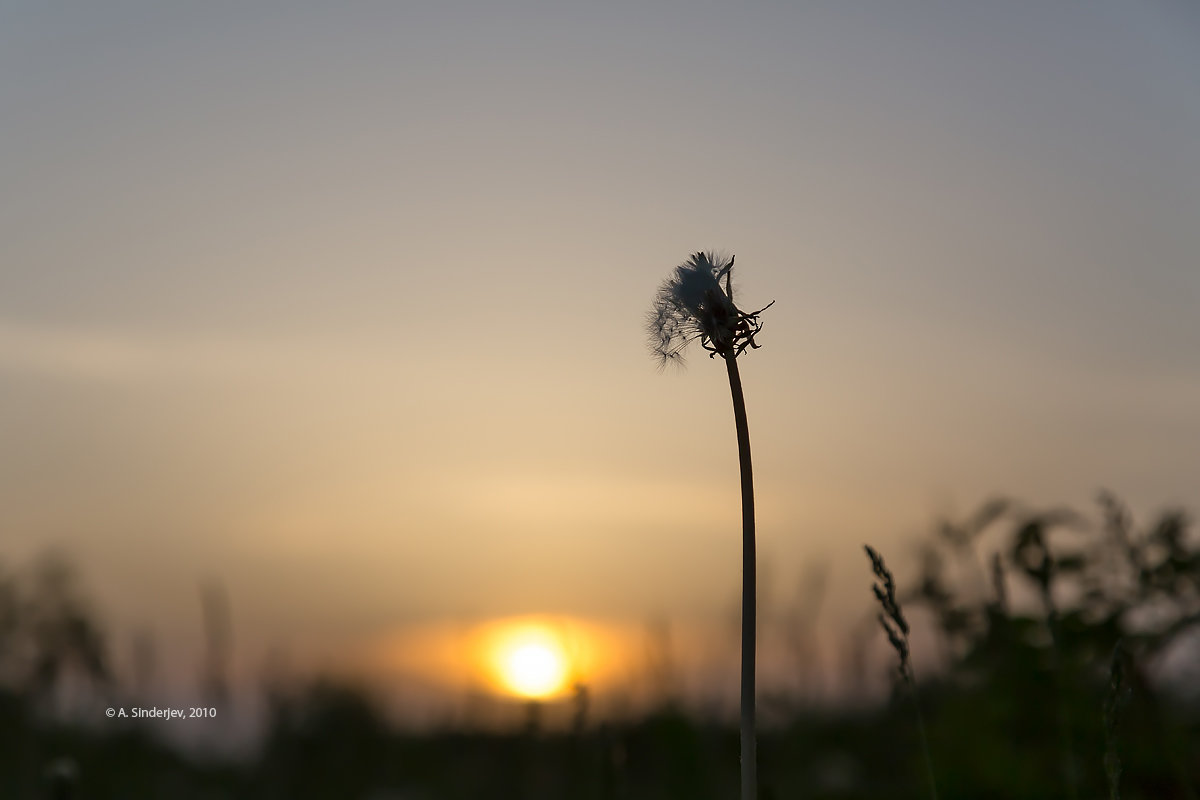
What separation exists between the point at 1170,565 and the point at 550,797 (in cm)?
509

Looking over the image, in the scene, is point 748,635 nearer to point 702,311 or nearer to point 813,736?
point 702,311

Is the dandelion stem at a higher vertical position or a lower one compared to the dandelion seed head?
lower

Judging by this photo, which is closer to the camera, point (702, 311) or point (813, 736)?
point (702, 311)

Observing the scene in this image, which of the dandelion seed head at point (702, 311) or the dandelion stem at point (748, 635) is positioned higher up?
the dandelion seed head at point (702, 311)

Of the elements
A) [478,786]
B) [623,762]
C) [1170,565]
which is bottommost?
[478,786]

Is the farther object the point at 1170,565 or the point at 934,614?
the point at 934,614

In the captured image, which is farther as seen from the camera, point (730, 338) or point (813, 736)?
point (813, 736)

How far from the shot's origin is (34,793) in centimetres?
749

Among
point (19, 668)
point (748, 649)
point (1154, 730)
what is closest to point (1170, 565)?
point (1154, 730)

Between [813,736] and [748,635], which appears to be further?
[813,736]

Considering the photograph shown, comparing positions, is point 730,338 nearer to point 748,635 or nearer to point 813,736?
point 748,635

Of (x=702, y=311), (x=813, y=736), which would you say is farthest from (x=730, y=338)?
(x=813, y=736)

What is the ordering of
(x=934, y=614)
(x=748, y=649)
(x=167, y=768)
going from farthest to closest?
(x=167, y=768)
(x=934, y=614)
(x=748, y=649)

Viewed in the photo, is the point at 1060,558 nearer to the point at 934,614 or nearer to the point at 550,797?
the point at 934,614
